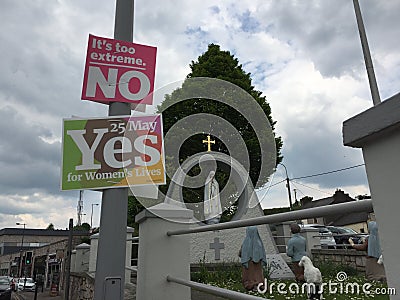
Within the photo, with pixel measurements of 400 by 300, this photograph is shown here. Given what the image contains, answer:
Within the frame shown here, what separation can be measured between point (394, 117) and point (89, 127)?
1569mm

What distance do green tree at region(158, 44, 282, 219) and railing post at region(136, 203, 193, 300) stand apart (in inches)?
287

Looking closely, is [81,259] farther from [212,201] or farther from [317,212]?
[317,212]

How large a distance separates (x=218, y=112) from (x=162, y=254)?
12715 millimetres

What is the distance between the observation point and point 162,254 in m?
2.60

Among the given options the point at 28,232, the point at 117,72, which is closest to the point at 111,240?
the point at 117,72

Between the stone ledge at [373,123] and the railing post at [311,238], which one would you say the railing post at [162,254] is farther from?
the railing post at [311,238]

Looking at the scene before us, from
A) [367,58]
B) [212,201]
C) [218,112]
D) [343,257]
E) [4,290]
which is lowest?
[4,290]

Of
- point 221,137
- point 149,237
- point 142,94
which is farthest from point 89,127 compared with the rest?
point 221,137

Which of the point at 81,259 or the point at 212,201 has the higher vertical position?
the point at 212,201

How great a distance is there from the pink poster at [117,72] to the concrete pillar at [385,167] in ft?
5.10

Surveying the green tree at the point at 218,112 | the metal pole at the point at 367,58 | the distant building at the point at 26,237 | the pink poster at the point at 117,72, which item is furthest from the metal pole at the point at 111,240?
the distant building at the point at 26,237

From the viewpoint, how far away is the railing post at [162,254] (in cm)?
256

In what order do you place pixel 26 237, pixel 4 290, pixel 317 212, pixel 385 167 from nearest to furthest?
1. pixel 385 167
2. pixel 317 212
3. pixel 4 290
4. pixel 26 237

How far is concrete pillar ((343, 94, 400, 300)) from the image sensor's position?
2.68ft
